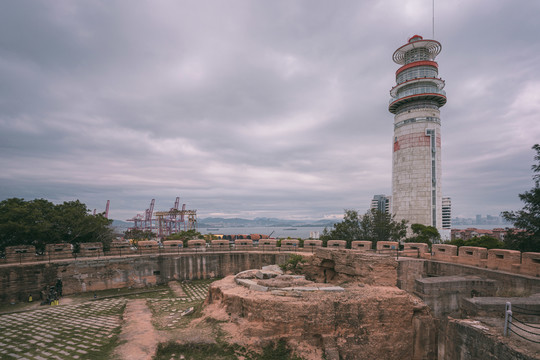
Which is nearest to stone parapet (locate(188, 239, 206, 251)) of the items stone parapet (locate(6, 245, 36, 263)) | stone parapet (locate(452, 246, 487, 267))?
stone parapet (locate(6, 245, 36, 263))

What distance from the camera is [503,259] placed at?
49.4ft

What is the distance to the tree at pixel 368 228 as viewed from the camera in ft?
92.7

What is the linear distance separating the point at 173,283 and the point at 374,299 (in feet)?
51.6

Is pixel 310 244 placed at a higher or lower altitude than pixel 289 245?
higher

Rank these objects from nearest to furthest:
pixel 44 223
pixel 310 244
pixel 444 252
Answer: pixel 444 252
pixel 44 223
pixel 310 244

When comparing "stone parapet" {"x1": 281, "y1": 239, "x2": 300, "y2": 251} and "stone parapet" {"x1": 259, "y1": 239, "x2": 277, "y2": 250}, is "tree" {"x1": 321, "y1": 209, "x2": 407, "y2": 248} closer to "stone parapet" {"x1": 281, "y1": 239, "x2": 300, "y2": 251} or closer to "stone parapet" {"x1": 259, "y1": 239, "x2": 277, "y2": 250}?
"stone parapet" {"x1": 281, "y1": 239, "x2": 300, "y2": 251}

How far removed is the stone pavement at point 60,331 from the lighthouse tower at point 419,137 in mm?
35436

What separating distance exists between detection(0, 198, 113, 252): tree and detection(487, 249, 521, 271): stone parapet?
30762mm

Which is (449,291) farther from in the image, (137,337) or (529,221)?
(137,337)

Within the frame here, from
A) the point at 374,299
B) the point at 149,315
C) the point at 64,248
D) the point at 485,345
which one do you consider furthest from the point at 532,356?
the point at 64,248

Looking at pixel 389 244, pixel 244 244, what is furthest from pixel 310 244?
pixel 389 244

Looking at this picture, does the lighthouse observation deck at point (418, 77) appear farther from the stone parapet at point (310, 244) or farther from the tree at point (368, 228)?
the stone parapet at point (310, 244)

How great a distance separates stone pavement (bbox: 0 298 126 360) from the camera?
9.18 m

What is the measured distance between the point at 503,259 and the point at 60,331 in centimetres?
2352
